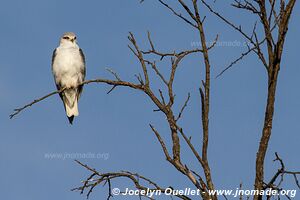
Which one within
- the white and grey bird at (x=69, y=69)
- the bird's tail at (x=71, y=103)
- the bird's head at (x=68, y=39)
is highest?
the bird's head at (x=68, y=39)

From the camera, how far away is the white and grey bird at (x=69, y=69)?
8945mm

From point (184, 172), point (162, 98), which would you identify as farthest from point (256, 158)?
point (162, 98)

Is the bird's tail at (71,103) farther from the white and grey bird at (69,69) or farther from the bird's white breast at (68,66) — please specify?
the bird's white breast at (68,66)

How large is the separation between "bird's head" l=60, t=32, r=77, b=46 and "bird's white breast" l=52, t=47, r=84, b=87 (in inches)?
7.0

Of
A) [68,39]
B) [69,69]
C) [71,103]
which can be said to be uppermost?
[68,39]

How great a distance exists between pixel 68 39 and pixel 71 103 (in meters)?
1.05

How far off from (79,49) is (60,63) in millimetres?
431

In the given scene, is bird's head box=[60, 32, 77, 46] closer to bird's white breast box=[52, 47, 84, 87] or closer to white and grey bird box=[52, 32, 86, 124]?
white and grey bird box=[52, 32, 86, 124]

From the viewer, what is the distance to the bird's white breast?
352 inches

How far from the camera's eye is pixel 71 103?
9.44 m

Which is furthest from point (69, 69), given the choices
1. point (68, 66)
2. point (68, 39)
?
point (68, 39)

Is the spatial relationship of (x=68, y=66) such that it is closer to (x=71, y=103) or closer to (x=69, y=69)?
(x=69, y=69)

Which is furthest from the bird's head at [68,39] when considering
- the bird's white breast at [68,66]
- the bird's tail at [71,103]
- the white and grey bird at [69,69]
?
the bird's tail at [71,103]

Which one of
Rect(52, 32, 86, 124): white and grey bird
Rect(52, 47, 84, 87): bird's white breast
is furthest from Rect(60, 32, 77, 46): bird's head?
Rect(52, 47, 84, 87): bird's white breast
